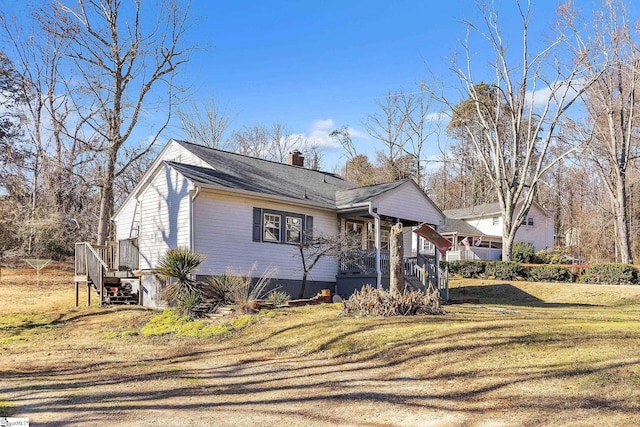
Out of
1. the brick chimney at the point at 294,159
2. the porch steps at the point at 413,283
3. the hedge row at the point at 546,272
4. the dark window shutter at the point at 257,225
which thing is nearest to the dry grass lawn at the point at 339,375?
the dark window shutter at the point at 257,225

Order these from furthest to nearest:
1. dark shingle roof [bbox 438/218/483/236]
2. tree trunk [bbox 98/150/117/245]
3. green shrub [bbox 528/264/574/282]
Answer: dark shingle roof [bbox 438/218/483/236] → green shrub [bbox 528/264/574/282] → tree trunk [bbox 98/150/117/245]

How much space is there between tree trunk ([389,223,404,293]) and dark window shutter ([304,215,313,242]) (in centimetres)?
580

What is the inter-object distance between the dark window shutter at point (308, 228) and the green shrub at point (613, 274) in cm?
1681

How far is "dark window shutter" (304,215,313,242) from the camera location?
1919 cm

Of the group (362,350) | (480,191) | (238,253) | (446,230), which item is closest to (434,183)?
(480,191)

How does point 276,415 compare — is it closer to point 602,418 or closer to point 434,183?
point 602,418

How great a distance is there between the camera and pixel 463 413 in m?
6.12

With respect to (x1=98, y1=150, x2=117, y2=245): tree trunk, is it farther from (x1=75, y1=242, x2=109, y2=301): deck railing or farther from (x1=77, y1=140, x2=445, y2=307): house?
(x1=75, y1=242, x2=109, y2=301): deck railing

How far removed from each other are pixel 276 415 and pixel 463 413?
6.71 feet

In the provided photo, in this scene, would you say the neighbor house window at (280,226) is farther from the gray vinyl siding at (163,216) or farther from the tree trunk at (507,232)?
the tree trunk at (507,232)

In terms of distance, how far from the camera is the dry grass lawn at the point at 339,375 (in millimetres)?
6129

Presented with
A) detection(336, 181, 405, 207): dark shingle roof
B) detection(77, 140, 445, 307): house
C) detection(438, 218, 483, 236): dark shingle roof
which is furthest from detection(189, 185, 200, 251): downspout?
detection(438, 218, 483, 236): dark shingle roof

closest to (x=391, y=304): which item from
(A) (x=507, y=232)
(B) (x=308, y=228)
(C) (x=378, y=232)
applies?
(C) (x=378, y=232)

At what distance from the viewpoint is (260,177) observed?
20.0m
